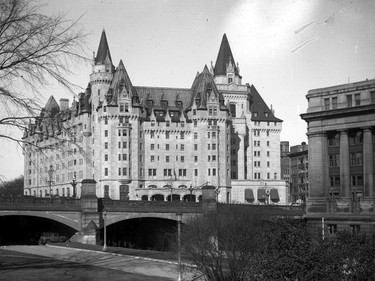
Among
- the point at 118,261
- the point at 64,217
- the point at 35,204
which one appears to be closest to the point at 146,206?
the point at 64,217

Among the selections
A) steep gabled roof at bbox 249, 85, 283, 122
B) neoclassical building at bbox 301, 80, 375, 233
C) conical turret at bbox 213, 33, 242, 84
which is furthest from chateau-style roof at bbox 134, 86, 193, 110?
neoclassical building at bbox 301, 80, 375, 233

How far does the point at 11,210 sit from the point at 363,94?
137ft

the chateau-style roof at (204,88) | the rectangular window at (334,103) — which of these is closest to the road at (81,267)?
the rectangular window at (334,103)

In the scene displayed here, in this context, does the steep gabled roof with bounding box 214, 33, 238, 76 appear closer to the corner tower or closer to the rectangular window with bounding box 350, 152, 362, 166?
the corner tower

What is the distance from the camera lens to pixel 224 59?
154 metres

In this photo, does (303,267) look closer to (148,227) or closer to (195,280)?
(195,280)

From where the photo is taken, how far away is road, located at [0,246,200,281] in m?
35.4

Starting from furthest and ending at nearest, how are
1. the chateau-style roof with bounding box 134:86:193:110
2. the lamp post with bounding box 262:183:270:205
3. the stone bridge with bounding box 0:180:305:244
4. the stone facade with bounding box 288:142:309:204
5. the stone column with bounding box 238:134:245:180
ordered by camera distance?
the stone facade with bounding box 288:142:309:204, the stone column with bounding box 238:134:245:180, the chateau-style roof with bounding box 134:86:193:110, the lamp post with bounding box 262:183:270:205, the stone bridge with bounding box 0:180:305:244

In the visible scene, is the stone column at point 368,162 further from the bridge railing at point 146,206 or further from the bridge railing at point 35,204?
the bridge railing at point 35,204

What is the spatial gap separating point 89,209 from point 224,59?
89.5 m

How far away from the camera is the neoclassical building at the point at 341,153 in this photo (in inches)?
2879

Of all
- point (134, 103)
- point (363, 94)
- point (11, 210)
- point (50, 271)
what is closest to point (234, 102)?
point (134, 103)

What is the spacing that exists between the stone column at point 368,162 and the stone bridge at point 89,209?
→ 10.3 meters

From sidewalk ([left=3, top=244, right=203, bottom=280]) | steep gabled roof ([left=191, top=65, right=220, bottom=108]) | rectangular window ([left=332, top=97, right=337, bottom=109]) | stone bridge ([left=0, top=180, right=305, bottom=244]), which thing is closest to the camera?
sidewalk ([left=3, top=244, right=203, bottom=280])
